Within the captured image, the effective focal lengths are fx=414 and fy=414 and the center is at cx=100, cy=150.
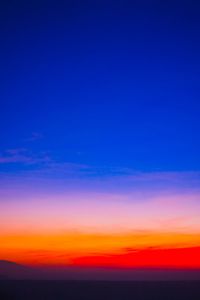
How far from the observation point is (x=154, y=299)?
31547 mm

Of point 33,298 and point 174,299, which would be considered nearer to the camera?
point 33,298

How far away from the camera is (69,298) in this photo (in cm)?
3133

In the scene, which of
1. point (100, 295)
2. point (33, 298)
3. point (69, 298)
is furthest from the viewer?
point (100, 295)

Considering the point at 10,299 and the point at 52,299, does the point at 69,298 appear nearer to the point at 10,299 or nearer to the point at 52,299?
the point at 52,299

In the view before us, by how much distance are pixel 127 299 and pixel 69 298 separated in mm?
4404

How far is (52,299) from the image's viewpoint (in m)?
29.8

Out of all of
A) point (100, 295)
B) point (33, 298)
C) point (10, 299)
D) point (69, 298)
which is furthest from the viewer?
point (100, 295)

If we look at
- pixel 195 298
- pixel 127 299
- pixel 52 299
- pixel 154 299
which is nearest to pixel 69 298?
pixel 52 299

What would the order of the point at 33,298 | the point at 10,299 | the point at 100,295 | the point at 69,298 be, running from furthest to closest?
1. the point at 100,295
2. the point at 69,298
3. the point at 33,298
4. the point at 10,299

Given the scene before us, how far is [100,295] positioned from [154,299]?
4657 millimetres

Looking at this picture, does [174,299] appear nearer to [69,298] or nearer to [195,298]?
[195,298]

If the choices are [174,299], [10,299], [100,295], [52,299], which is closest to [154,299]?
[174,299]

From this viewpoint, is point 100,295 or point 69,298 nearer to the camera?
point 69,298

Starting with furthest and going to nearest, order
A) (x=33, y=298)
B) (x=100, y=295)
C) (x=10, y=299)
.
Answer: (x=100, y=295), (x=33, y=298), (x=10, y=299)
